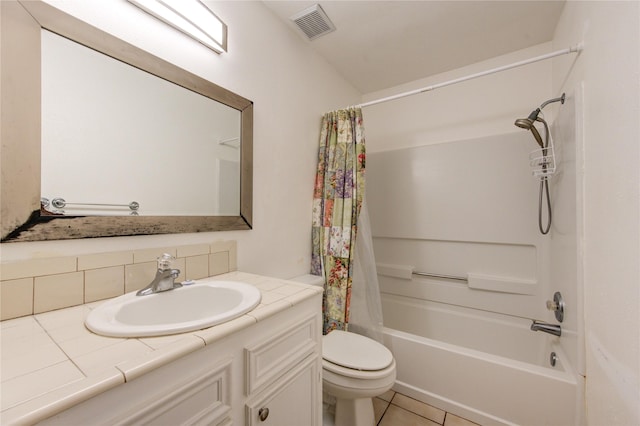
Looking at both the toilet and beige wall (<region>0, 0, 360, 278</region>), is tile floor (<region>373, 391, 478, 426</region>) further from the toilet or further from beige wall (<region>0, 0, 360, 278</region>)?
beige wall (<region>0, 0, 360, 278</region>)

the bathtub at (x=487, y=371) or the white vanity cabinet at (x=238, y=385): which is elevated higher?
the white vanity cabinet at (x=238, y=385)

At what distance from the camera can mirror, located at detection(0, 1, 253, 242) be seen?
0.76m

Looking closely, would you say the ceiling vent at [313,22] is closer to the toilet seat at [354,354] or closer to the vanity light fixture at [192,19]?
the vanity light fixture at [192,19]

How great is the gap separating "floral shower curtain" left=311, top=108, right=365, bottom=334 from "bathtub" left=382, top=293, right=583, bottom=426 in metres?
0.43

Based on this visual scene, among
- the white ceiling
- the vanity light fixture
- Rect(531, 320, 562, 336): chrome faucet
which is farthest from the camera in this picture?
the white ceiling

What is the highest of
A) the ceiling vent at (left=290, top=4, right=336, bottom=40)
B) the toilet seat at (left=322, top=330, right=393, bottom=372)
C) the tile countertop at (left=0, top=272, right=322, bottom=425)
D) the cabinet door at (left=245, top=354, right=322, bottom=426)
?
the ceiling vent at (left=290, top=4, right=336, bottom=40)

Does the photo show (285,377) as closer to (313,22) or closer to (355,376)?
(355,376)

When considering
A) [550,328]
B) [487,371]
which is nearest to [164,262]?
[487,371]

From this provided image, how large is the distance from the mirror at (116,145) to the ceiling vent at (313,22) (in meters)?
0.75

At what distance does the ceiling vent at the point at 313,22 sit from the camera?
5.00 feet

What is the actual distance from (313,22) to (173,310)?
5.79 feet

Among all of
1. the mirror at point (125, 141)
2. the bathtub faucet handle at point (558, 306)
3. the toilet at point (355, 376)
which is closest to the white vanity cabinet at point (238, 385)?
the toilet at point (355, 376)

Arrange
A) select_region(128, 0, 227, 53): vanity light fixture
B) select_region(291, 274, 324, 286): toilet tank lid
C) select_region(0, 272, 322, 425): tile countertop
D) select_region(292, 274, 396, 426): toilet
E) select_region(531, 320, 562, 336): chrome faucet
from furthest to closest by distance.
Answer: select_region(291, 274, 324, 286): toilet tank lid → select_region(531, 320, 562, 336): chrome faucet → select_region(292, 274, 396, 426): toilet → select_region(128, 0, 227, 53): vanity light fixture → select_region(0, 272, 322, 425): tile countertop

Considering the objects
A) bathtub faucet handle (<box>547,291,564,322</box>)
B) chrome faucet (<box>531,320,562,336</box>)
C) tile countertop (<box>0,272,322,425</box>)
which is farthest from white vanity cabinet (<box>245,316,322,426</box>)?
bathtub faucet handle (<box>547,291,564,322</box>)
